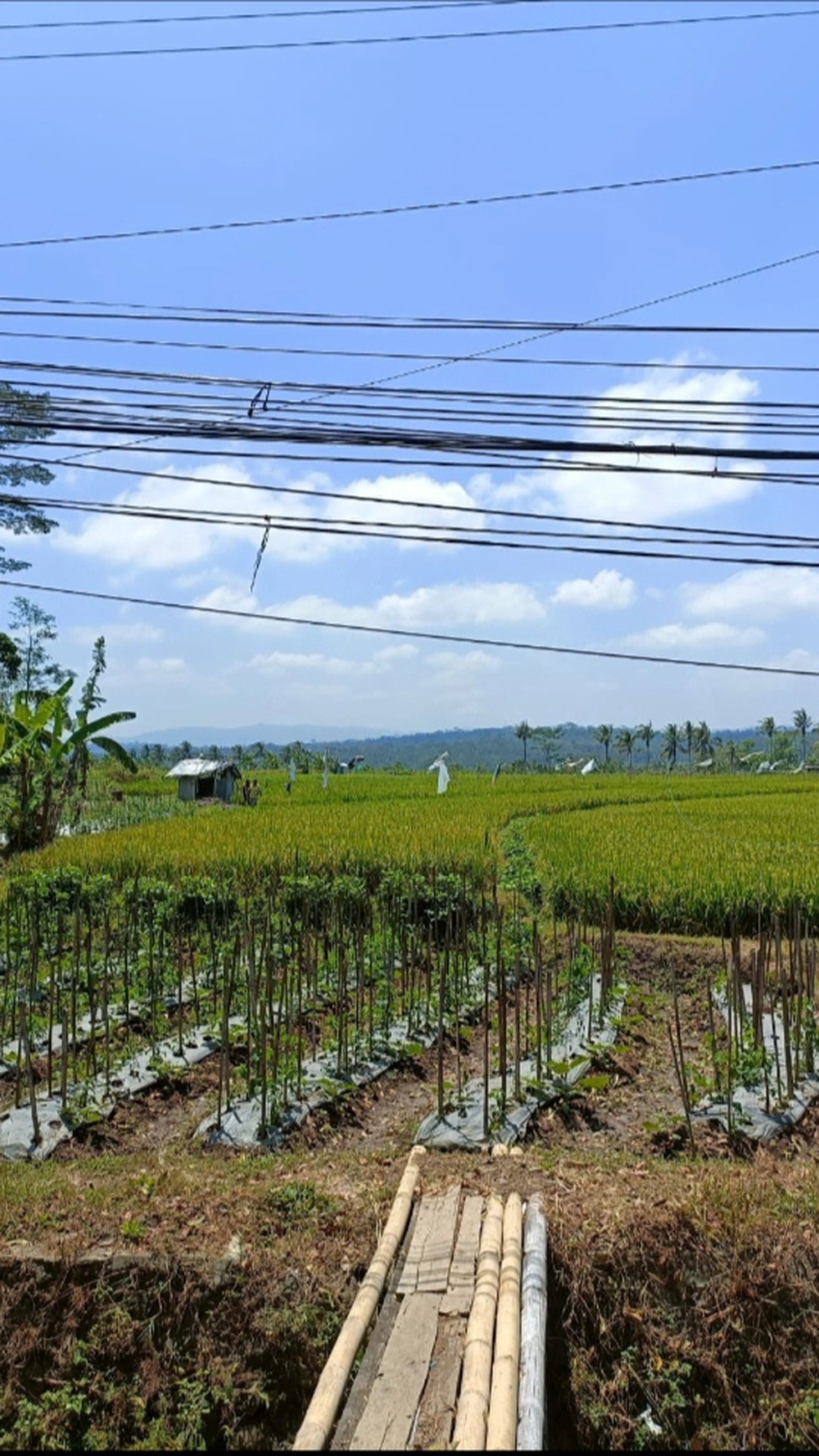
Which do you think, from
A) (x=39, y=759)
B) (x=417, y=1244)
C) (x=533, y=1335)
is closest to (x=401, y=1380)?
(x=533, y=1335)

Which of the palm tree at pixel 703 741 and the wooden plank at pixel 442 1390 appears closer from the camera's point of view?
the wooden plank at pixel 442 1390

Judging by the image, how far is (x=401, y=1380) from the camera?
3.67 metres

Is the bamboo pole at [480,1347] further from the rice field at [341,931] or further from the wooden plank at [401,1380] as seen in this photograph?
the rice field at [341,931]

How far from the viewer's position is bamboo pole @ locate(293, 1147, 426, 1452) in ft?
10.9

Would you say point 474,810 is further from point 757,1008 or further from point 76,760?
point 757,1008

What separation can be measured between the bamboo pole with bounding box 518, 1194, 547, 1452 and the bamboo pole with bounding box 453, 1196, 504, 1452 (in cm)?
13

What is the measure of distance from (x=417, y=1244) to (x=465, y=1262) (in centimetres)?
27

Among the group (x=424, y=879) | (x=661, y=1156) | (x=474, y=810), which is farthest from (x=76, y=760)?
(x=661, y=1156)

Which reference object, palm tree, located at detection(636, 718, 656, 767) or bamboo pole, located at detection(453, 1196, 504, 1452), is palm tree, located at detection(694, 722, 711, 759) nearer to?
palm tree, located at detection(636, 718, 656, 767)

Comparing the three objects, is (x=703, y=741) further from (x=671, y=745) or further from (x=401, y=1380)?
(x=401, y=1380)

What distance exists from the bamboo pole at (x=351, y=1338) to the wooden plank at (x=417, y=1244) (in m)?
0.07

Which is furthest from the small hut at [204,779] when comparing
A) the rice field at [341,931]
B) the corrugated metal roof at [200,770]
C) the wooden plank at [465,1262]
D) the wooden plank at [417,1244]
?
the wooden plank at [465,1262]

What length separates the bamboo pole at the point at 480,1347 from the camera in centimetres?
334

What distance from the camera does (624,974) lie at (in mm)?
10055
